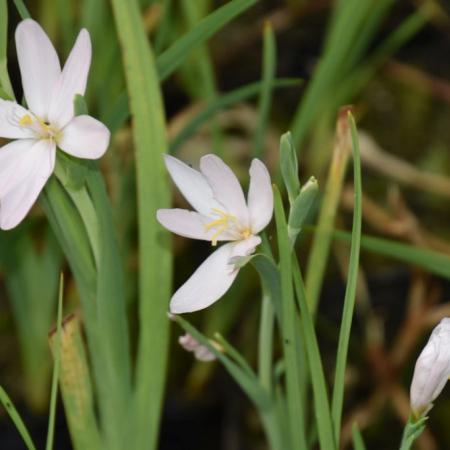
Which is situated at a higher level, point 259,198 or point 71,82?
point 71,82

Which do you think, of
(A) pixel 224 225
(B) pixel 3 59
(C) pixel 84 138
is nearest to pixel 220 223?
(A) pixel 224 225

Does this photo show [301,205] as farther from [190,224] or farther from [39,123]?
[39,123]

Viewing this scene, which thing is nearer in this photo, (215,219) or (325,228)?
(215,219)

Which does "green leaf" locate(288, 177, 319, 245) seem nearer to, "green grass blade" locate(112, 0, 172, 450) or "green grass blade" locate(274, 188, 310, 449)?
"green grass blade" locate(274, 188, 310, 449)

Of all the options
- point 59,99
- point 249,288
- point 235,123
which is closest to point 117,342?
point 59,99

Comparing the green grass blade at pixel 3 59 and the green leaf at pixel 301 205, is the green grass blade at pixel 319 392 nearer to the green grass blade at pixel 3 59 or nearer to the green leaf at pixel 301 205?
the green leaf at pixel 301 205

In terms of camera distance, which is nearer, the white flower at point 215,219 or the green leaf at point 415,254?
the white flower at point 215,219

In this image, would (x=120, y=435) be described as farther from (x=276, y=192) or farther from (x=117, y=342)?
(x=276, y=192)

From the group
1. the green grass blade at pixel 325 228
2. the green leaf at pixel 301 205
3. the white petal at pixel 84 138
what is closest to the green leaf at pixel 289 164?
the green leaf at pixel 301 205
